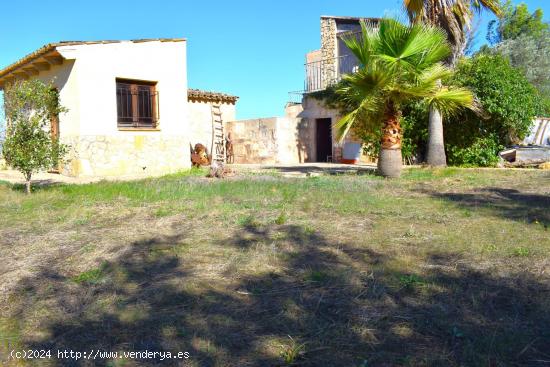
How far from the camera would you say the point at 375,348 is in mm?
2941

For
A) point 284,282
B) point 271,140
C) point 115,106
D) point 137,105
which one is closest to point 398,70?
point 137,105

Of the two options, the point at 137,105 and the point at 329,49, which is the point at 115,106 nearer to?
the point at 137,105

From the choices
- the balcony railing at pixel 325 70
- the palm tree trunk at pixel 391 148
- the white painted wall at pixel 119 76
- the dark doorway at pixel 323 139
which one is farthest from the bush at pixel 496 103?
the white painted wall at pixel 119 76

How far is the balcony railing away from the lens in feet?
70.4

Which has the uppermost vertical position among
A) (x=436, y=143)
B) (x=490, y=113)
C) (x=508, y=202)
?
(x=490, y=113)

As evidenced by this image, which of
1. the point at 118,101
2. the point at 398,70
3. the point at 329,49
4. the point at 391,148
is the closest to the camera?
the point at 398,70

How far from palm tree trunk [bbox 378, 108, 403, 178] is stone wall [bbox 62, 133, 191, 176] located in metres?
6.04

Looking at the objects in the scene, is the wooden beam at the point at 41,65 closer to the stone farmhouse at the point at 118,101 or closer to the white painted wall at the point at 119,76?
the stone farmhouse at the point at 118,101

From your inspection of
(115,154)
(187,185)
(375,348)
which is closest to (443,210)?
(375,348)

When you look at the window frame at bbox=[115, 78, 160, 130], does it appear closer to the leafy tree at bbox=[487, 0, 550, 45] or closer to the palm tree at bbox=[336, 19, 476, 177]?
the palm tree at bbox=[336, 19, 476, 177]

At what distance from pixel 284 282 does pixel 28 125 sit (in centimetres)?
692

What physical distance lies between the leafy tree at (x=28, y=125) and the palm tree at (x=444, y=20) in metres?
9.04

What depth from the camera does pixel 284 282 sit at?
407cm

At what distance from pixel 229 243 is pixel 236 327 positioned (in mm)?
2067
